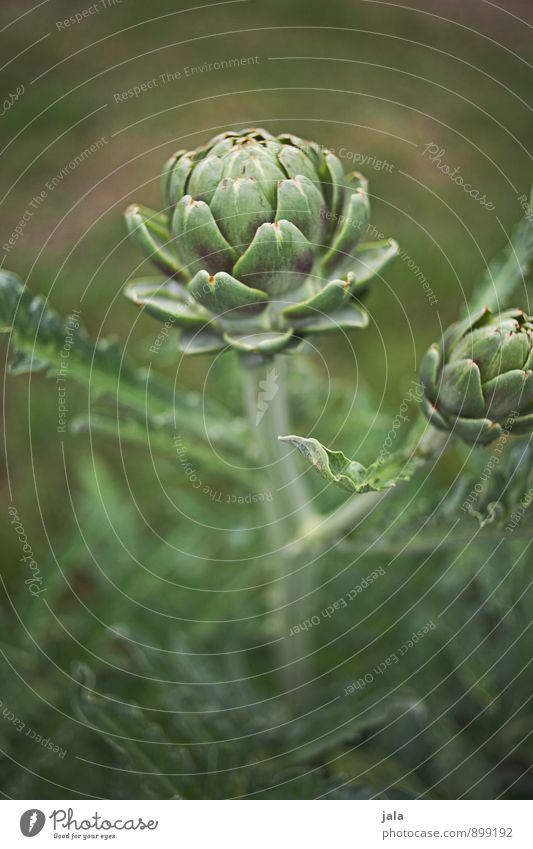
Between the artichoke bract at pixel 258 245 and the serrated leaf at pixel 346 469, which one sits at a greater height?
the artichoke bract at pixel 258 245

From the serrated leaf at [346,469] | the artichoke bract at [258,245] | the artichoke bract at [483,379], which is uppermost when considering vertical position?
the artichoke bract at [258,245]

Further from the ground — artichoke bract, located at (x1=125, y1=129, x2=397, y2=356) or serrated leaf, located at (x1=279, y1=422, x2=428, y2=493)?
artichoke bract, located at (x1=125, y1=129, x2=397, y2=356)

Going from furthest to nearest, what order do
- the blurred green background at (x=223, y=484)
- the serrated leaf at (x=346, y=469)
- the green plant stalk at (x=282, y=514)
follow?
the blurred green background at (x=223, y=484) < the green plant stalk at (x=282, y=514) < the serrated leaf at (x=346, y=469)

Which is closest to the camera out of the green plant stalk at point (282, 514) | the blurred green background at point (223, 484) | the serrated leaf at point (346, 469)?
the serrated leaf at point (346, 469)

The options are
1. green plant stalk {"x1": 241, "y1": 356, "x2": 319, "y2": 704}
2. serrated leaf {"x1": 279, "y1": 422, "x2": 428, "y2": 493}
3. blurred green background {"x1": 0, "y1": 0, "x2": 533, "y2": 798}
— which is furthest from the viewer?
blurred green background {"x1": 0, "y1": 0, "x2": 533, "y2": 798}

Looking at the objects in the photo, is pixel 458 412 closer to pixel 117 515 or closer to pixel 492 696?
pixel 492 696

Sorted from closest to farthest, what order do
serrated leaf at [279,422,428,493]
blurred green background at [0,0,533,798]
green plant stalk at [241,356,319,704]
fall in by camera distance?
serrated leaf at [279,422,428,493]
green plant stalk at [241,356,319,704]
blurred green background at [0,0,533,798]
